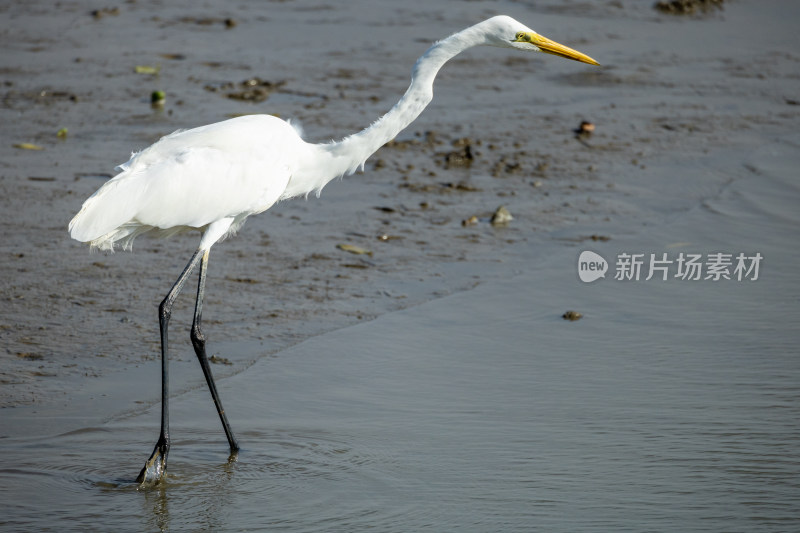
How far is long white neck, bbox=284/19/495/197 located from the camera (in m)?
4.77

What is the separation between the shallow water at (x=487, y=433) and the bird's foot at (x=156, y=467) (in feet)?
0.18

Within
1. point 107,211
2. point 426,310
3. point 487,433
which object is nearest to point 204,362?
point 107,211

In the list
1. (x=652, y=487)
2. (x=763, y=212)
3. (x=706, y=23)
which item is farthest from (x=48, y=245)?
(x=706, y=23)

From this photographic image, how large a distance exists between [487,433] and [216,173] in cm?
177

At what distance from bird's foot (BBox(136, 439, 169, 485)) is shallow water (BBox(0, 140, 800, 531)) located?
0.18 ft

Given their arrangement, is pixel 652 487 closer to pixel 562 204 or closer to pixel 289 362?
pixel 289 362

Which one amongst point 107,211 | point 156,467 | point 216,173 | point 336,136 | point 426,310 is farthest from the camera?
point 336,136

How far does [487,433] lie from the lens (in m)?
4.81

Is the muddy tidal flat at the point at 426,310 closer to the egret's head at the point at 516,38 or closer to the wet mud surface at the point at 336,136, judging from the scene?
the wet mud surface at the point at 336,136

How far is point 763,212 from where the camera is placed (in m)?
7.55

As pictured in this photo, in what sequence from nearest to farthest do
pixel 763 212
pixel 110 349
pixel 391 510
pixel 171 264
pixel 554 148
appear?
1. pixel 391 510
2. pixel 110 349
3. pixel 171 264
4. pixel 763 212
5. pixel 554 148

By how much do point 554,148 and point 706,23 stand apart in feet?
18.5

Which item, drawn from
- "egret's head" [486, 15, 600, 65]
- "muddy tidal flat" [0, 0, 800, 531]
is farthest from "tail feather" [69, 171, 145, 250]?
"egret's head" [486, 15, 600, 65]

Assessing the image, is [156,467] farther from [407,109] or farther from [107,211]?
[407,109]
